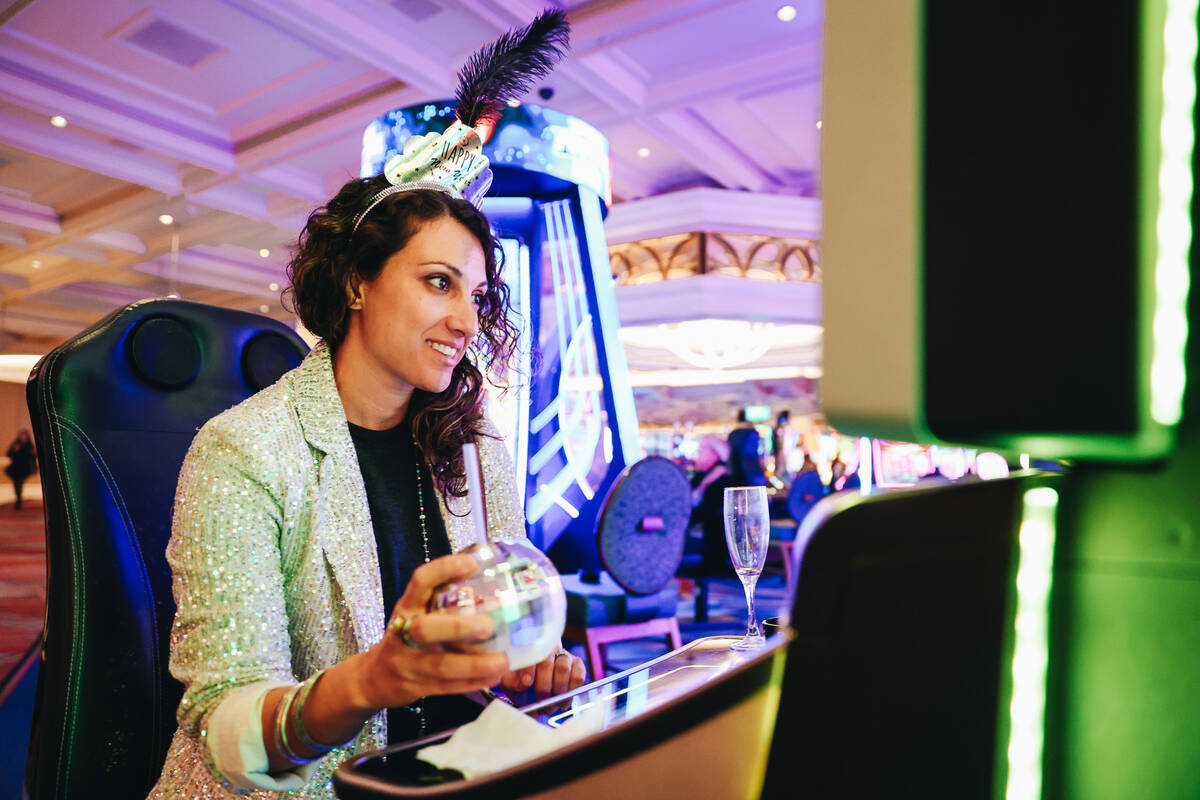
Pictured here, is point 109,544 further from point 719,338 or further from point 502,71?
point 719,338

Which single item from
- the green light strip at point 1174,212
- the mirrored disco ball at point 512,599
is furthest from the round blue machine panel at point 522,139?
the green light strip at point 1174,212

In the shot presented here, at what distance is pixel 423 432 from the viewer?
121 cm

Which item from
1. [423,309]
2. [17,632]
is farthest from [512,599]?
[17,632]

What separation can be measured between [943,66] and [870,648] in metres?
0.25

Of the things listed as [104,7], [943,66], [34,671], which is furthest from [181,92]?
[943,66]

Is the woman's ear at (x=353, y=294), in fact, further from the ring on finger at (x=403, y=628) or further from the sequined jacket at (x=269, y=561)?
the ring on finger at (x=403, y=628)

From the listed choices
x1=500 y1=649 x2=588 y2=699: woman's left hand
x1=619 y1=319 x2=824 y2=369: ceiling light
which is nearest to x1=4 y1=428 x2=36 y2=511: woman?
x1=619 y1=319 x2=824 y2=369: ceiling light

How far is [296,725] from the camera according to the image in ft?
2.18

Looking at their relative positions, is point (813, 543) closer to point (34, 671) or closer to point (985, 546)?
point (985, 546)

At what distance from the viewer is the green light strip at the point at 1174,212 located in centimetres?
32

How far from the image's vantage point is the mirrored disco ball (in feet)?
1.63

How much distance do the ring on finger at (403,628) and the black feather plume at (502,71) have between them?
1.22m

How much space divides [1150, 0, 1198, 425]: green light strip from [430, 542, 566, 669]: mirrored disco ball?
1.15 feet

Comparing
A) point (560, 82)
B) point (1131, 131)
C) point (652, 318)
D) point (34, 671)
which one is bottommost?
point (34, 671)
